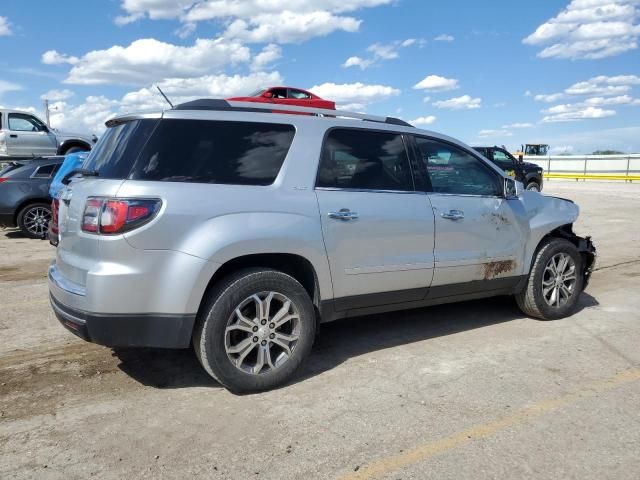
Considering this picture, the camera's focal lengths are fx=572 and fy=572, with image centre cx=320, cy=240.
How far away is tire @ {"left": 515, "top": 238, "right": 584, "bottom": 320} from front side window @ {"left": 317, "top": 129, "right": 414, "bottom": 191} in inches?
66.0

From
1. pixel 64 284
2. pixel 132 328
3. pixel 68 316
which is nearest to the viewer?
pixel 132 328

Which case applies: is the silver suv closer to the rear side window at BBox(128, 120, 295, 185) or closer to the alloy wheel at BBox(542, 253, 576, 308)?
the rear side window at BBox(128, 120, 295, 185)

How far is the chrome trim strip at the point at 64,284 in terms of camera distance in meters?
3.49

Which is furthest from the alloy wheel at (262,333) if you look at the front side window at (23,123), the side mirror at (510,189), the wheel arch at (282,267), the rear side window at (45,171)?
the front side window at (23,123)

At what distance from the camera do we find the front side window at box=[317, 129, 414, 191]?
13.6 ft

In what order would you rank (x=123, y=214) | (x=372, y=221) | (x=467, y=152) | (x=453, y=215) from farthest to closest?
(x=467, y=152), (x=453, y=215), (x=372, y=221), (x=123, y=214)

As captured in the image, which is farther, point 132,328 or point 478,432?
point 132,328

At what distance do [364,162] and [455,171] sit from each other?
1.02m

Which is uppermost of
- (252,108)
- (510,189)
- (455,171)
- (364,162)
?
(252,108)

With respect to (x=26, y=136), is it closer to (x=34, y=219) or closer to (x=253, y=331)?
(x=34, y=219)

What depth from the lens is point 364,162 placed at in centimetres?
433

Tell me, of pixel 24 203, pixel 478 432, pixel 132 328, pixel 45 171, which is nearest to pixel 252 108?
pixel 132 328

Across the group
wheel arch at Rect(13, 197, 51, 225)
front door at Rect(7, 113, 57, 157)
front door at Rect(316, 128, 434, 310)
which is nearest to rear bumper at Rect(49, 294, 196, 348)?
front door at Rect(316, 128, 434, 310)

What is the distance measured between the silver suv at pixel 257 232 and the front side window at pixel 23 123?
13.4 m
